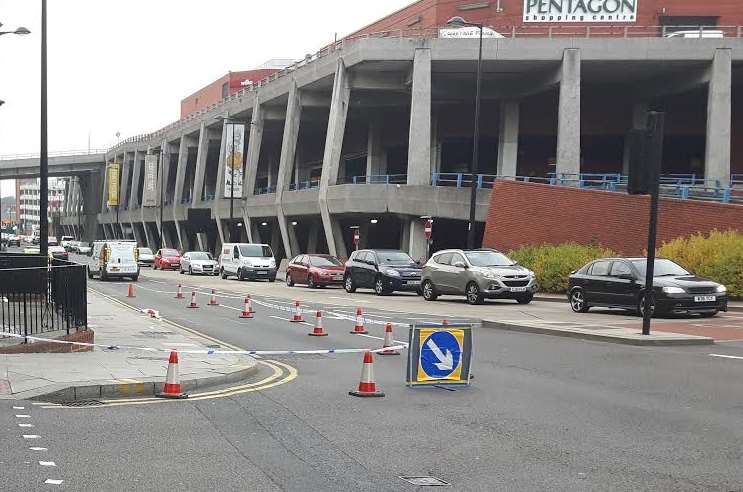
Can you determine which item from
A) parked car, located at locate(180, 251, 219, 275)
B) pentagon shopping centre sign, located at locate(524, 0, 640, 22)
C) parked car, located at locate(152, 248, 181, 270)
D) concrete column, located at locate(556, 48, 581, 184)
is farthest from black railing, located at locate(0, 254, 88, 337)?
parked car, located at locate(152, 248, 181, 270)

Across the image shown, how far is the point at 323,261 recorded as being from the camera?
38.5 m

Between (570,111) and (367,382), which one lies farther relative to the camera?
(570,111)

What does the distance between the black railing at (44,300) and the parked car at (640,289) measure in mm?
11784

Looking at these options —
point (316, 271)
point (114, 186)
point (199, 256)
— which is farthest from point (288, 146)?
point (114, 186)

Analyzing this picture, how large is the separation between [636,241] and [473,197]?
709 centimetres

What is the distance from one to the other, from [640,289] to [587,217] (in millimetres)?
14470

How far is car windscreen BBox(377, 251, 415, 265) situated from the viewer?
32406 millimetres

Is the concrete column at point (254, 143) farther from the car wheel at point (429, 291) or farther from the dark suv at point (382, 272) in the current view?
the car wheel at point (429, 291)

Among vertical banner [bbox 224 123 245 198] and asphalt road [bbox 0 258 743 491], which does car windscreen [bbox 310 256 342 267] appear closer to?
vertical banner [bbox 224 123 245 198]

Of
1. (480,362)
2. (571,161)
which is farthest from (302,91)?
(480,362)

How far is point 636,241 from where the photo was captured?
1296 inches

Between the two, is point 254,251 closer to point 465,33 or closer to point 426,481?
point 465,33

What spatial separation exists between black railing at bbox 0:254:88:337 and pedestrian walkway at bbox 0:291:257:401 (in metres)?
0.76

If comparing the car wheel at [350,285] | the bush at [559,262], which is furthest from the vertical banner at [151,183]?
the bush at [559,262]
